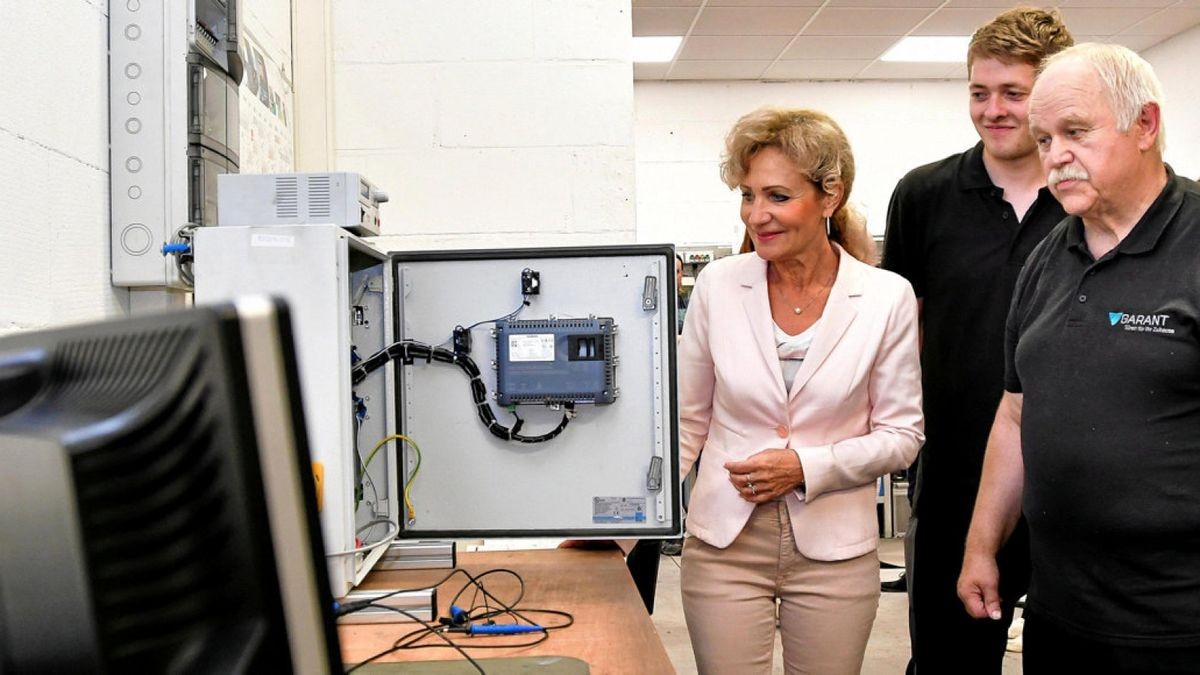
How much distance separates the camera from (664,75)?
6.26 metres

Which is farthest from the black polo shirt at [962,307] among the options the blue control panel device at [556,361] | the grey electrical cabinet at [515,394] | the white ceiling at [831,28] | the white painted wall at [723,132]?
the white painted wall at [723,132]

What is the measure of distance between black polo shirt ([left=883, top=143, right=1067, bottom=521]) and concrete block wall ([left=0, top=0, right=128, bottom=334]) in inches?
61.4

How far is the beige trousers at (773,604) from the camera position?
1.48 m

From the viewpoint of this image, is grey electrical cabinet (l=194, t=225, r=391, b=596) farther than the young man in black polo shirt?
No

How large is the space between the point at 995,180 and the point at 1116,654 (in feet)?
3.04

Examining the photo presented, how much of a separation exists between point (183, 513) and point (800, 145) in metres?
1.33

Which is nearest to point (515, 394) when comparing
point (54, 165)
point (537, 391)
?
point (537, 391)

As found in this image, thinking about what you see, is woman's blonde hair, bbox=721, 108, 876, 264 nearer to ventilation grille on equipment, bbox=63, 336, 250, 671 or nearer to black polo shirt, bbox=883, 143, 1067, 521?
black polo shirt, bbox=883, 143, 1067, 521

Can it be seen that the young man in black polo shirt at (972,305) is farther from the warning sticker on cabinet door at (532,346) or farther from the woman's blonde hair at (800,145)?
the warning sticker on cabinet door at (532,346)

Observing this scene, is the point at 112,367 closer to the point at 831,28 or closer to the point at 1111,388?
the point at 1111,388

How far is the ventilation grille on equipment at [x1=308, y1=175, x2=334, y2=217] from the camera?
1481mm

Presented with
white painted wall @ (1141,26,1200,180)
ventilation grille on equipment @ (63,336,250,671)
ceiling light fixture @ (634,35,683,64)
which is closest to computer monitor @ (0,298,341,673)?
ventilation grille on equipment @ (63,336,250,671)

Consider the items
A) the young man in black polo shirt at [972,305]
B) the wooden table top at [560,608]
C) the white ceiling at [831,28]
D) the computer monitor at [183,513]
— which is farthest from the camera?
the white ceiling at [831,28]

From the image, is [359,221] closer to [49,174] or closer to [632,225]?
[49,174]
